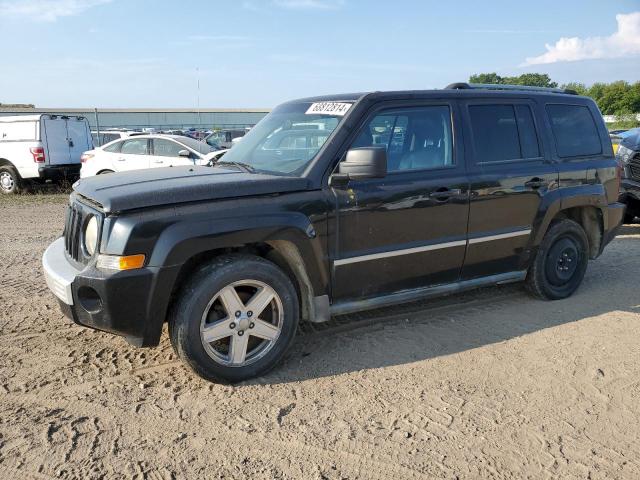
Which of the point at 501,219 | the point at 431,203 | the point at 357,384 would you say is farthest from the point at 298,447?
the point at 501,219

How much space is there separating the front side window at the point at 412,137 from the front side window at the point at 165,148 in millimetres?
9304

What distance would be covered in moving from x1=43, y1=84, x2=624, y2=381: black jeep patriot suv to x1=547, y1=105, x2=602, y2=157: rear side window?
0.7 inches

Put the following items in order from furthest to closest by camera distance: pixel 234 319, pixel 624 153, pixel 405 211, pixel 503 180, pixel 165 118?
pixel 165 118 < pixel 624 153 < pixel 503 180 < pixel 405 211 < pixel 234 319

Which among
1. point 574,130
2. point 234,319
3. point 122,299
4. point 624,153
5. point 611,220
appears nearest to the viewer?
point 122,299

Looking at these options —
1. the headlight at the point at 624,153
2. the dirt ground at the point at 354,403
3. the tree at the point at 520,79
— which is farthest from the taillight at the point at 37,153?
the tree at the point at 520,79

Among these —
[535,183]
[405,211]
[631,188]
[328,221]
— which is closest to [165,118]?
[631,188]

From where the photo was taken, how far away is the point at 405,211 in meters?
4.09

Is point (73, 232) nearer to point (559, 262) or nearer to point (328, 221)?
point (328, 221)

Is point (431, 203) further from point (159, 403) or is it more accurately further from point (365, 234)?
point (159, 403)

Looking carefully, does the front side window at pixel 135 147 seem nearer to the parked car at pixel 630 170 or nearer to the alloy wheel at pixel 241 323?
the parked car at pixel 630 170

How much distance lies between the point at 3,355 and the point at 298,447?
8.02 ft

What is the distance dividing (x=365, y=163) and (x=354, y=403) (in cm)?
156

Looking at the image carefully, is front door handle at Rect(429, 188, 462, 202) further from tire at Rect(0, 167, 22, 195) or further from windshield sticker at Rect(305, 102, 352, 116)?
tire at Rect(0, 167, 22, 195)

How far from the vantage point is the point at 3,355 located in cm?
397
